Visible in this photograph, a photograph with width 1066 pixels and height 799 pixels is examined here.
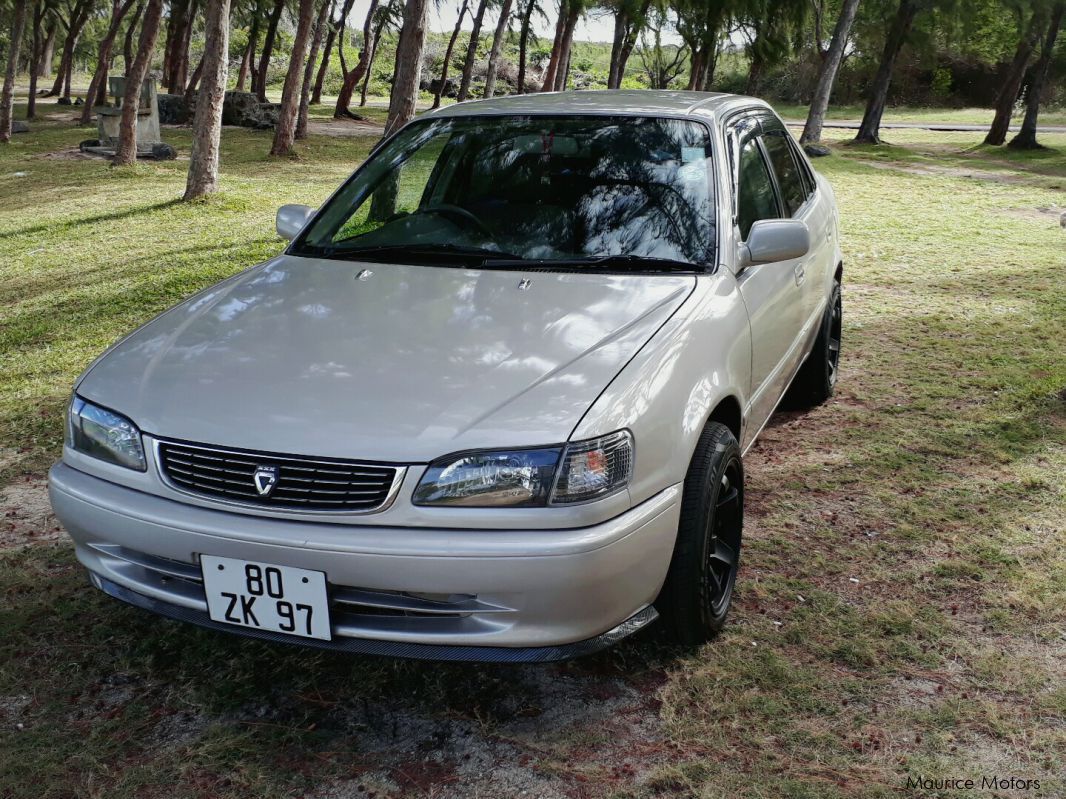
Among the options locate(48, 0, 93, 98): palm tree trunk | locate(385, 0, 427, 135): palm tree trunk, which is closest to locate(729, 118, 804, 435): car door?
locate(385, 0, 427, 135): palm tree trunk

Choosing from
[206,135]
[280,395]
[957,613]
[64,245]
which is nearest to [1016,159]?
[206,135]

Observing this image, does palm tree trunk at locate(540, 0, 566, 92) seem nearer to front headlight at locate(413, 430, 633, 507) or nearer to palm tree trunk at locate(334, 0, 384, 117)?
palm tree trunk at locate(334, 0, 384, 117)

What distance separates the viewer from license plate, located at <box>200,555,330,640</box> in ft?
7.69

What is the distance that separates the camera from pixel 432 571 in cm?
227

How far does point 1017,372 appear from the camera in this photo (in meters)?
5.99

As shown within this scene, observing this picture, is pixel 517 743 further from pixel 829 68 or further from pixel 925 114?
pixel 925 114

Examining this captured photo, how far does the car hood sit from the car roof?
954 millimetres

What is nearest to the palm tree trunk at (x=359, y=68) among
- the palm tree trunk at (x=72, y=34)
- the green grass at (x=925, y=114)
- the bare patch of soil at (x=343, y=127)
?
the bare patch of soil at (x=343, y=127)

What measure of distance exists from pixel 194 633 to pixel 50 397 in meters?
2.75

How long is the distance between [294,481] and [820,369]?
3.54 meters

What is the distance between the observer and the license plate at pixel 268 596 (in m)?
2.34

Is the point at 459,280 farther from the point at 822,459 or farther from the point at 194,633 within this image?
the point at 822,459

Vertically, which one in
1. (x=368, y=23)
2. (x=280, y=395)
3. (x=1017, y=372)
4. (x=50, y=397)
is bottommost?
(x=50, y=397)

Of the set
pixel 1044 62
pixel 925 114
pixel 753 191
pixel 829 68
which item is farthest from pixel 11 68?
pixel 925 114
